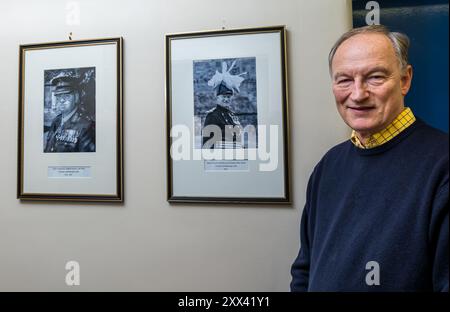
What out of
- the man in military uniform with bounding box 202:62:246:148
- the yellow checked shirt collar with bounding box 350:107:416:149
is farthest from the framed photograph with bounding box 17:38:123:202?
the yellow checked shirt collar with bounding box 350:107:416:149

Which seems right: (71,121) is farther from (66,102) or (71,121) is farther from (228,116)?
(228,116)

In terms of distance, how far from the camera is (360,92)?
56 centimetres

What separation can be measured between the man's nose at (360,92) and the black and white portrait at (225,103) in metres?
0.27

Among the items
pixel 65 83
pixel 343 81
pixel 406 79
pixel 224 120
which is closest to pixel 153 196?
pixel 224 120

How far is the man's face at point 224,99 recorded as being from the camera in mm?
786

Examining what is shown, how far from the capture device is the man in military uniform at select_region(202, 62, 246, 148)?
2.57 feet

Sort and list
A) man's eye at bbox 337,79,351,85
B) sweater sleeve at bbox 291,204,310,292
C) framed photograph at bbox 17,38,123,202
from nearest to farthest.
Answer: man's eye at bbox 337,79,351,85
sweater sleeve at bbox 291,204,310,292
framed photograph at bbox 17,38,123,202

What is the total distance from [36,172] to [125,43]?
468 mm

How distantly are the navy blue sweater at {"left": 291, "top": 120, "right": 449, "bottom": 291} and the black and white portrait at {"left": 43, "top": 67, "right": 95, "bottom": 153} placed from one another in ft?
2.20

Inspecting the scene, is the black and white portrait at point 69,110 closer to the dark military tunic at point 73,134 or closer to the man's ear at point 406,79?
the dark military tunic at point 73,134

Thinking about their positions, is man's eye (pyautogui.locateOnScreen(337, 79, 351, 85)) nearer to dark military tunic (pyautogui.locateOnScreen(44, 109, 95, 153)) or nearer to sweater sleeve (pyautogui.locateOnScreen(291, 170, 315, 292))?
sweater sleeve (pyautogui.locateOnScreen(291, 170, 315, 292))

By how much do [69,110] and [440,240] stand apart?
929 mm

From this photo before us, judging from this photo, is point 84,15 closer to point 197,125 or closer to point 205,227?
point 197,125

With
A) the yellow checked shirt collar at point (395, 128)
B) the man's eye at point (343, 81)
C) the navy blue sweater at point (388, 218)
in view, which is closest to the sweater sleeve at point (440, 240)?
the navy blue sweater at point (388, 218)
